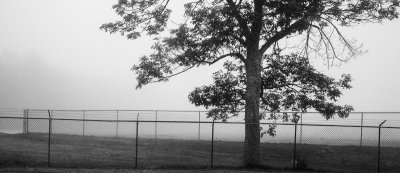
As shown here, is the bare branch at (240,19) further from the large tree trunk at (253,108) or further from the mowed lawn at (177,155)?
the mowed lawn at (177,155)

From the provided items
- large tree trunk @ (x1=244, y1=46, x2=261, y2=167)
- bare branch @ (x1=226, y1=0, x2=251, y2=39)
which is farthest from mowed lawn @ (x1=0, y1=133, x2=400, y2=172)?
bare branch @ (x1=226, y1=0, x2=251, y2=39)

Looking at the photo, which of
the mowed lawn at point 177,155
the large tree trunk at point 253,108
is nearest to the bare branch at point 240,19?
the large tree trunk at point 253,108

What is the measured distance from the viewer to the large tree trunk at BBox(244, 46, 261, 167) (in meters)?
20.5

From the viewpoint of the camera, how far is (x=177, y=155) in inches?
976

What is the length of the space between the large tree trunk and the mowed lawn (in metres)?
0.78

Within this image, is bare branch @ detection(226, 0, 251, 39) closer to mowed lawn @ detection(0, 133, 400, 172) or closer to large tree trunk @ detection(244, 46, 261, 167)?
large tree trunk @ detection(244, 46, 261, 167)

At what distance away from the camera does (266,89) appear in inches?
864

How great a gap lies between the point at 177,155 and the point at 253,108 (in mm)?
6003

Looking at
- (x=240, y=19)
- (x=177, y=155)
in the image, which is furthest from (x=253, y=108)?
(x=177, y=155)

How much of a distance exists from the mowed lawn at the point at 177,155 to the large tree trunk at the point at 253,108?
2.55ft

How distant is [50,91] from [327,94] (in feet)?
215

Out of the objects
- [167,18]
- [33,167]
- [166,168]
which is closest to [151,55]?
[167,18]

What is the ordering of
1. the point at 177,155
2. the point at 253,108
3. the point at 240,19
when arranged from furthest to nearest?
1. the point at 177,155
2. the point at 253,108
3. the point at 240,19

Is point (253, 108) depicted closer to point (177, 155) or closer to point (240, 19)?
point (240, 19)
